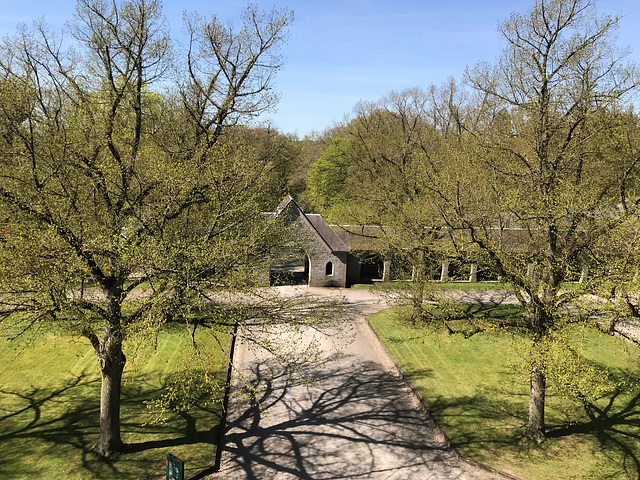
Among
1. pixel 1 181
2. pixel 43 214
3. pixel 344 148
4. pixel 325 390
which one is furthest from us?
pixel 344 148

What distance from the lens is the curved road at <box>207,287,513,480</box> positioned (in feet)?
39.4

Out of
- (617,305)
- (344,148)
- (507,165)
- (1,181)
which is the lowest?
(617,305)

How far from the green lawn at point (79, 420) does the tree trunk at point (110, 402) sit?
0.28m

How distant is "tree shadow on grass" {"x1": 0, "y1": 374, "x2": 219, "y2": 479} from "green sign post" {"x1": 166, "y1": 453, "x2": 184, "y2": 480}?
11.2ft

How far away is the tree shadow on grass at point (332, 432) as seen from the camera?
1207 centimetres

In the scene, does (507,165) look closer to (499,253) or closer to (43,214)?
(499,253)

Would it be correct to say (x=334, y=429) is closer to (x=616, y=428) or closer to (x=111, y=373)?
(x=111, y=373)

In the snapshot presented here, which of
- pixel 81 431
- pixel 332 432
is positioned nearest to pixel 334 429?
pixel 332 432

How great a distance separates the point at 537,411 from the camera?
42.6 feet

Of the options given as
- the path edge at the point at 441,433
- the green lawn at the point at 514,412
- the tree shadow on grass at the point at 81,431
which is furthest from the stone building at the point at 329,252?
the tree shadow on grass at the point at 81,431

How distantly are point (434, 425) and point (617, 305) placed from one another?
22.5 feet

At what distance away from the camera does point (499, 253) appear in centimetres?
1182

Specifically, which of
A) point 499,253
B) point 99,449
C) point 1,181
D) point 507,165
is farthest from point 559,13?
point 99,449

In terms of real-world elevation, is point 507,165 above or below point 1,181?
above
